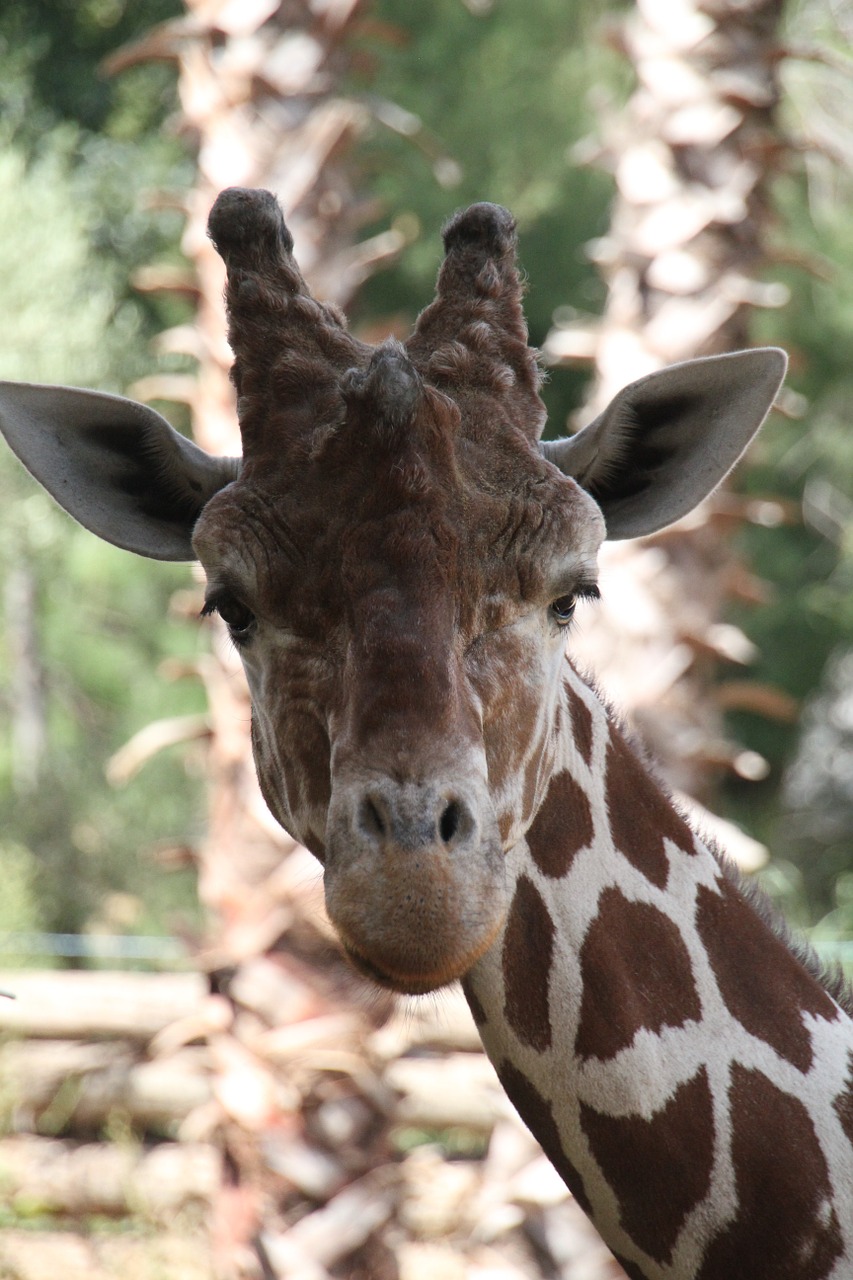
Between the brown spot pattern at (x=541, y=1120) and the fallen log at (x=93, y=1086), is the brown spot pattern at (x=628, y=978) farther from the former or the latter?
the fallen log at (x=93, y=1086)

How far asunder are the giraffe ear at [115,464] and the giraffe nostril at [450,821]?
93 centimetres

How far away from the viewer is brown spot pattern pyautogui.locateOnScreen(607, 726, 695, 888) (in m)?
2.17

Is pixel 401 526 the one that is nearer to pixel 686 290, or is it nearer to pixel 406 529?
pixel 406 529

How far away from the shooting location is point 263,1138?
4016 mm

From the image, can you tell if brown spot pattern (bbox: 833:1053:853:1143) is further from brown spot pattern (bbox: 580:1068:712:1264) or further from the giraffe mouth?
the giraffe mouth

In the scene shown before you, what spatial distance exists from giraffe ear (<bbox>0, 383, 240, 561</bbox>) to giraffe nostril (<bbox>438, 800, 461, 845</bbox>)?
926mm

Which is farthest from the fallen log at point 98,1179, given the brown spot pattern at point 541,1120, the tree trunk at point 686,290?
the brown spot pattern at point 541,1120

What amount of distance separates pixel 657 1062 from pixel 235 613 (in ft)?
3.09

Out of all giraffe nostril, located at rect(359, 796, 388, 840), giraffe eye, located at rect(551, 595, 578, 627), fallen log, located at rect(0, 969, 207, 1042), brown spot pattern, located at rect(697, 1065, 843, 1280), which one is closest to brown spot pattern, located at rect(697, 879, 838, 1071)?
brown spot pattern, located at rect(697, 1065, 843, 1280)

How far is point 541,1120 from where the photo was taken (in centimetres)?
201

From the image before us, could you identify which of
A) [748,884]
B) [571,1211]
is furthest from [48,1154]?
[748,884]

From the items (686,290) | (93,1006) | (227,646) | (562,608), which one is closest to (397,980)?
(562,608)

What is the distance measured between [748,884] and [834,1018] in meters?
0.28

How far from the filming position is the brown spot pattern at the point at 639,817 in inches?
85.6
